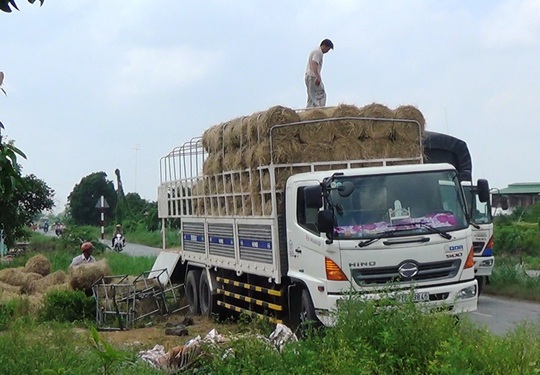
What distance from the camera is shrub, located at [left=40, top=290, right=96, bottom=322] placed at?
15594mm

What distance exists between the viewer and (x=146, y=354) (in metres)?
9.45

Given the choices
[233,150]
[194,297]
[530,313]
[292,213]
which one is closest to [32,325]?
[292,213]

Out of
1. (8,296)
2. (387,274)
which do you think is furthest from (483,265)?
(8,296)

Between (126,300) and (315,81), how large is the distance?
16.0 ft

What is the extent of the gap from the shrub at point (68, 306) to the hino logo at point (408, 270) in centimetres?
694

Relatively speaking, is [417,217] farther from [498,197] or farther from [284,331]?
[498,197]

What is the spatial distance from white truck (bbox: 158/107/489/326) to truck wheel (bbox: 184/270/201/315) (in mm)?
516

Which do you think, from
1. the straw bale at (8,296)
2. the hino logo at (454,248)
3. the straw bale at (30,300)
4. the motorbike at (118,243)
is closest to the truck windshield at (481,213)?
the hino logo at (454,248)

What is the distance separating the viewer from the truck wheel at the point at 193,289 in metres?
16.9

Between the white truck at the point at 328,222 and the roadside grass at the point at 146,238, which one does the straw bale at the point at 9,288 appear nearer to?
the white truck at the point at 328,222

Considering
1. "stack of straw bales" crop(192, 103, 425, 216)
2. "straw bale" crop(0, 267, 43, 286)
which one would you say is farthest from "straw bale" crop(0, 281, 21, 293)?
"stack of straw bales" crop(192, 103, 425, 216)

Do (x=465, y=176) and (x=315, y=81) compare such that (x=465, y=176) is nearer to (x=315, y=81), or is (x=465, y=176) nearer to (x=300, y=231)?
(x=315, y=81)

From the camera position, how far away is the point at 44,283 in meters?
19.3

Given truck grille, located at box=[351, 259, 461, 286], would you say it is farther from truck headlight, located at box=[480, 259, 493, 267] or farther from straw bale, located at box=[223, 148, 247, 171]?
truck headlight, located at box=[480, 259, 493, 267]
